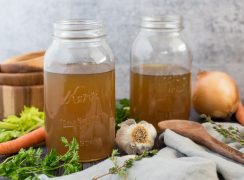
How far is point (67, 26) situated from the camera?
0.99 metres

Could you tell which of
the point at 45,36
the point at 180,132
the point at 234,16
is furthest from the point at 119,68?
the point at 180,132

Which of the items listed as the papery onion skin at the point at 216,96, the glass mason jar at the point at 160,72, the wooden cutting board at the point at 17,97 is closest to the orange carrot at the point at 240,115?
the papery onion skin at the point at 216,96

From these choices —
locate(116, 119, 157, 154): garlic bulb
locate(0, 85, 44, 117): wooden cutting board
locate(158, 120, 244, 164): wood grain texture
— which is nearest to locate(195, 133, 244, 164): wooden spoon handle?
locate(158, 120, 244, 164): wood grain texture

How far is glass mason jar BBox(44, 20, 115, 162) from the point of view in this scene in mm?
1004

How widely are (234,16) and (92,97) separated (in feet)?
2.52

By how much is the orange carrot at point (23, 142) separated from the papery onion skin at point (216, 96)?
45 cm

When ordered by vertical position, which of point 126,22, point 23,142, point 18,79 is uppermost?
point 126,22

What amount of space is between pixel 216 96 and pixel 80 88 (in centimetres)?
46

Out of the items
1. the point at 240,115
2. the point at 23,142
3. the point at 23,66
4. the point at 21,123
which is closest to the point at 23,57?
the point at 23,66

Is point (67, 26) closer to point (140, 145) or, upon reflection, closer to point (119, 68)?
point (140, 145)

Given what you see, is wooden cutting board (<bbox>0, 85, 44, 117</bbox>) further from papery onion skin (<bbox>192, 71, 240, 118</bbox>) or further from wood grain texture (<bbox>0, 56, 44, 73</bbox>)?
papery onion skin (<bbox>192, 71, 240, 118</bbox>)

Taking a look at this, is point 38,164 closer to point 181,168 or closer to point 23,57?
point 181,168

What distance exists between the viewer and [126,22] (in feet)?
5.23

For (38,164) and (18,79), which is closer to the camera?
(38,164)
